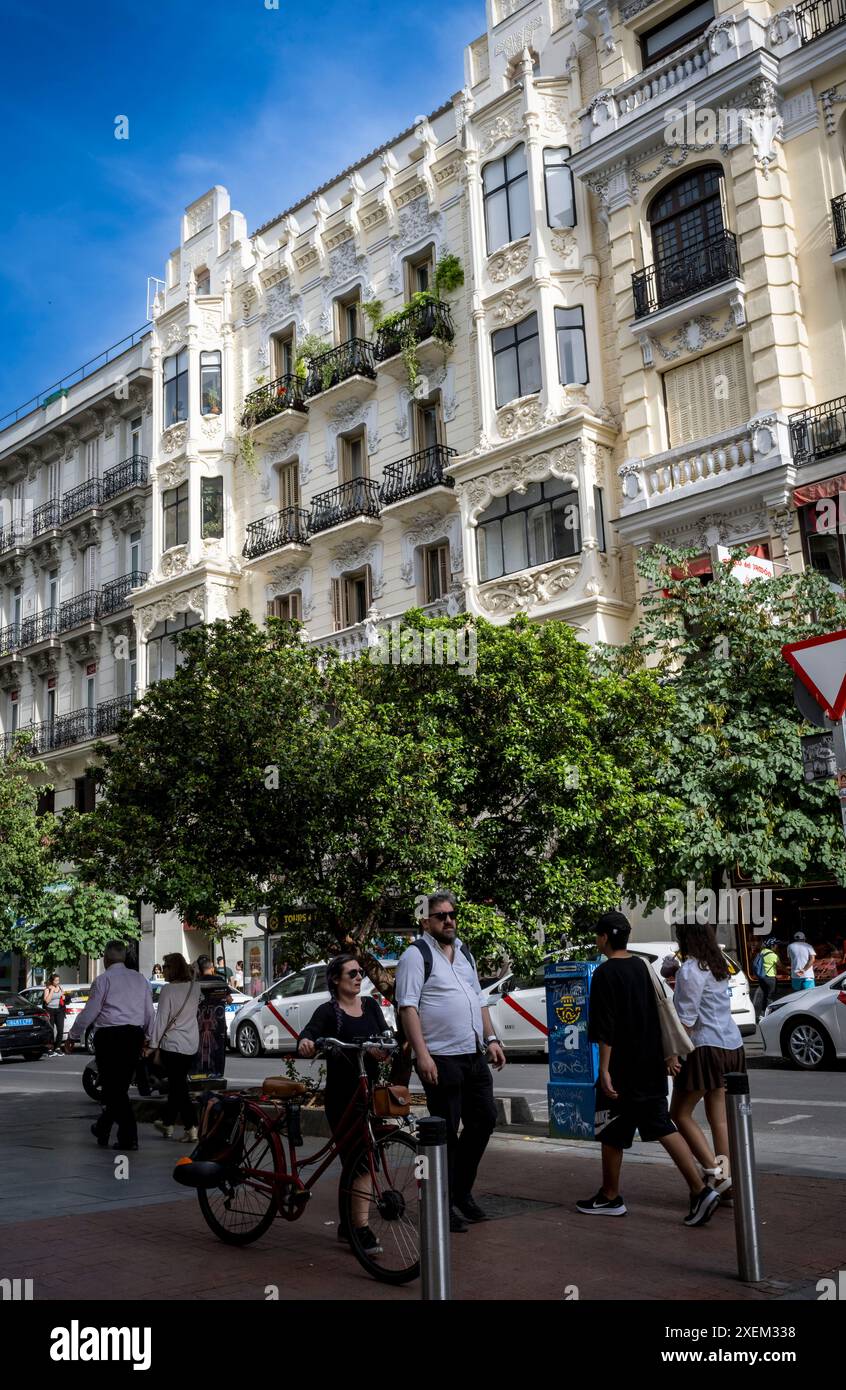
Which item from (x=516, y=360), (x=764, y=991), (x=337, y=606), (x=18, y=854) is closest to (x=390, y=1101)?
(x=764, y=991)

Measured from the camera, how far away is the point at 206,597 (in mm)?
31406

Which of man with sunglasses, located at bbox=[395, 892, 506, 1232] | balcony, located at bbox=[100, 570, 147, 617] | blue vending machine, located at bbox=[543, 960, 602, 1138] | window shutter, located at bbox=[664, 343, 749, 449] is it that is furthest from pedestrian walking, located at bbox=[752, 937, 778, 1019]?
balcony, located at bbox=[100, 570, 147, 617]

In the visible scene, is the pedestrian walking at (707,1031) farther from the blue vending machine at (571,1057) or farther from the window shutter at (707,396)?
the window shutter at (707,396)

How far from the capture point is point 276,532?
30.7m

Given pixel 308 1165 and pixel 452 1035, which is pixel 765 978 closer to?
pixel 452 1035

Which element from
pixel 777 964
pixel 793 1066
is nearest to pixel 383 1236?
pixel 793 1066

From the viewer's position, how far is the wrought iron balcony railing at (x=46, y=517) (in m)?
Result: 39.7

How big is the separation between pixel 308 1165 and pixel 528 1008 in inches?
477

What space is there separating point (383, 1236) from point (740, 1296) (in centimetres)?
174

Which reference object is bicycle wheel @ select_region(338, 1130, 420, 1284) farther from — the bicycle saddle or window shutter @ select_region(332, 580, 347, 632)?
window shutter @ select_region(332, 580, 347, 632)

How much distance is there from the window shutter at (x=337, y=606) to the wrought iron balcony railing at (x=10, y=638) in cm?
1552

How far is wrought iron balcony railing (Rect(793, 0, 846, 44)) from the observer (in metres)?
21.5

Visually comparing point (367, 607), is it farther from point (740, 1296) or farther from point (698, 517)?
point (740, 1296)
